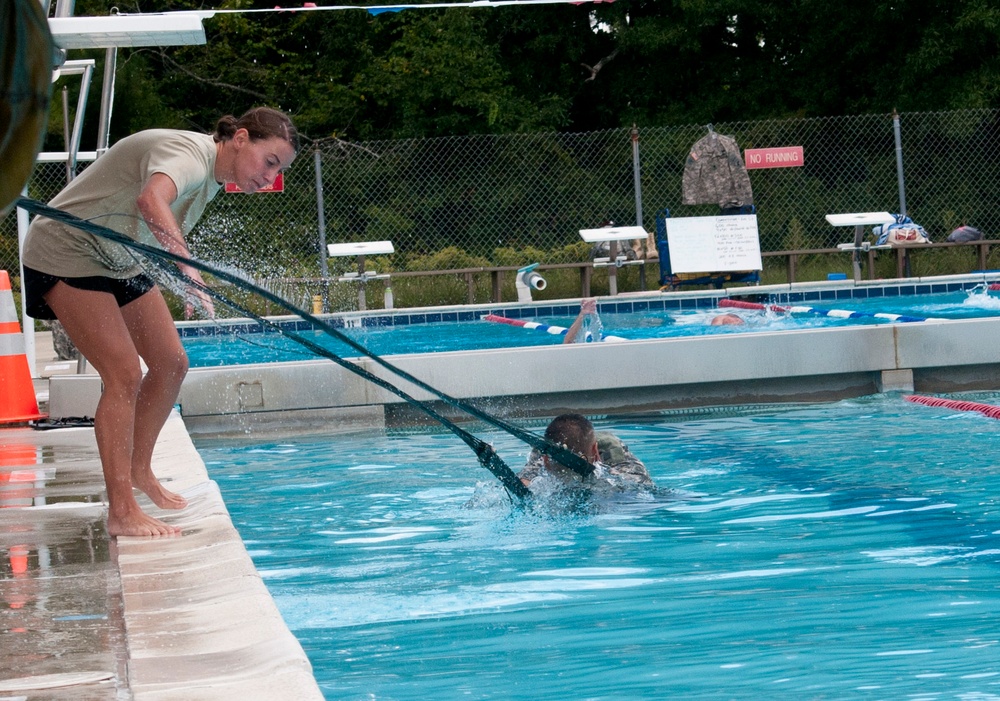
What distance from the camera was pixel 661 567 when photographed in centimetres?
436

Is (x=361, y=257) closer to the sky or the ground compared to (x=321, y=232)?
closer to the ground

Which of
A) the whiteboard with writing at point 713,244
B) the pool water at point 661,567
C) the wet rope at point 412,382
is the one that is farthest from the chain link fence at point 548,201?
the wet rope at point 412,382

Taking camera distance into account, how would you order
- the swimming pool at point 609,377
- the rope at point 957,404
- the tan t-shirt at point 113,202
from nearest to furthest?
the tan t-shirt at point 113,202 → the rope at point 957,404 → the swimming pool at point 609,377

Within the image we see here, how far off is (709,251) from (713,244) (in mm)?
123

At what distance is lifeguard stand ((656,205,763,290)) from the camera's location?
15.3 metres

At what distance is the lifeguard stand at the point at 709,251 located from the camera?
15328mm

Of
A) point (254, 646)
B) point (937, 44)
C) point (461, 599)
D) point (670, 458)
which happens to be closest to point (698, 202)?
point (937, 44)

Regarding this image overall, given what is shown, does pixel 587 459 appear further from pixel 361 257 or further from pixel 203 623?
pixel 361 257

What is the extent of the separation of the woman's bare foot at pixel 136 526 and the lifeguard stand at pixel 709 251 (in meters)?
11.8

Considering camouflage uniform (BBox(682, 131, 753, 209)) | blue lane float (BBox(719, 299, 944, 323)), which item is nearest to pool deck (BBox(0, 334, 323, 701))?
blue lane float (BBox(719, 299, 944, 323))

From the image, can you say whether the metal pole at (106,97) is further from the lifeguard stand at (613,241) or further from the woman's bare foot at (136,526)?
the lifeguard stand at (613,241)

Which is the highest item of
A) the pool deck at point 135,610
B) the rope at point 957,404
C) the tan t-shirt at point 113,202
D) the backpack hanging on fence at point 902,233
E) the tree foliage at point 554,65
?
the tree foliage at point 554,65

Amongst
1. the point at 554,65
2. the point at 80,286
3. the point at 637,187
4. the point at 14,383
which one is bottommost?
the point at 14,383

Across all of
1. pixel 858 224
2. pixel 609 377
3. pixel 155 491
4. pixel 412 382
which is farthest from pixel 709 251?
pixel 155 491
